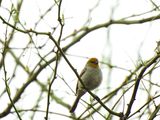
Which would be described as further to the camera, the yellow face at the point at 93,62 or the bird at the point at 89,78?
the yellow face at the point at 93,62

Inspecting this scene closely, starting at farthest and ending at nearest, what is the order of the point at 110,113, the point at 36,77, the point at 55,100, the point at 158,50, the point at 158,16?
the point at 55,100 < the point at 36,77 < the point at 158,16 < the point at 110,113 < the point at 158,50

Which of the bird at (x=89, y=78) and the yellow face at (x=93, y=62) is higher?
the yellow face at (x=93, y=62)

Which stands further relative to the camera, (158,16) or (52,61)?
(52,61)

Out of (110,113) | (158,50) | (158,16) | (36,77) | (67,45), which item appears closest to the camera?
(158,50)

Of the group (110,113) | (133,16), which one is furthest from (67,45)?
(110,113)

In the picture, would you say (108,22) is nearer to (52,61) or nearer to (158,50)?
(52,61)

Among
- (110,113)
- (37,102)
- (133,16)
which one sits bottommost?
(110,113)

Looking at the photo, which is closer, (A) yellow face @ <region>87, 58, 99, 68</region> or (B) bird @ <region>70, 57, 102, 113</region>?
(B) bird @ <region>70, 57, 102, 113</region>

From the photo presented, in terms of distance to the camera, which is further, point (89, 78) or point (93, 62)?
point (93, 62)

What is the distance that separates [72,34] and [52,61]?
26.5 inches

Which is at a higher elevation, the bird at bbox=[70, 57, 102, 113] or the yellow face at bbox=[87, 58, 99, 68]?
the yellow face at bbox=[87, 58, 99, 68]

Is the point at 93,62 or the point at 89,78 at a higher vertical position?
the point at 93,62

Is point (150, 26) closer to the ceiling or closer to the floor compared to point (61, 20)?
closer to the ceiling

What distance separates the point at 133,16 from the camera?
6.03 m
